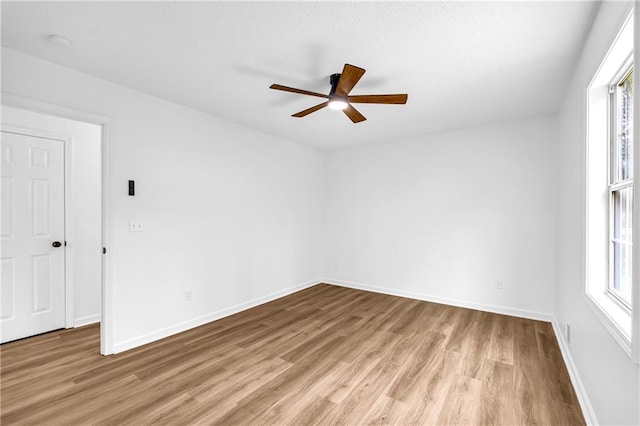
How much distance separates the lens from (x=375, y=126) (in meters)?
3.88

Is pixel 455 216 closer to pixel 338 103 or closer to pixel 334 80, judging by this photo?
pixel 338 103

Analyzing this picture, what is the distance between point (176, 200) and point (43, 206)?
4.82 ft

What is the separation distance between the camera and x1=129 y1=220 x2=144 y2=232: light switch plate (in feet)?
9.03

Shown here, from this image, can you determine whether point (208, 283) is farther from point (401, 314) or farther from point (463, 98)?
point (463, 98)

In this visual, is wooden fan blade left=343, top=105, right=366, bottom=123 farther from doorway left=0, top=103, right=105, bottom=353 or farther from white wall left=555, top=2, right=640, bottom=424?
doorway left=0, top=103, right=105, bottom=353

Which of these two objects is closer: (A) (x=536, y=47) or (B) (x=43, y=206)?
(A) (x=536, y=47)

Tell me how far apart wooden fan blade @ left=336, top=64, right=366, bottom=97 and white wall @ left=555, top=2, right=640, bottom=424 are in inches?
50.7

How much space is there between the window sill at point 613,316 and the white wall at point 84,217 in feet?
14.3

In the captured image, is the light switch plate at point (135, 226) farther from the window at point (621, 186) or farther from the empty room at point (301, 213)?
the window at point (621, 186)

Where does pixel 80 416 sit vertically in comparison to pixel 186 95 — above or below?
below

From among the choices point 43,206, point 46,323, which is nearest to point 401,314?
point 46,323

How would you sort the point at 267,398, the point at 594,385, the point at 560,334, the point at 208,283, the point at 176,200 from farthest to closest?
the point at 208,283 < the point at 176,200 < the point at 560,334 < the point at 267,398 < the point at 594,385

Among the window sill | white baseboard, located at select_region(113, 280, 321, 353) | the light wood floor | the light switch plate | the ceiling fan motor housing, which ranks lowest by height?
the light wood floor

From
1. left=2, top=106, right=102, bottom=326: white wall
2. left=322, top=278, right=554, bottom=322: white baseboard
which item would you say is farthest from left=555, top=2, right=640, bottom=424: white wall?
left=2, top=106, right=102, bottom=326: white wall
